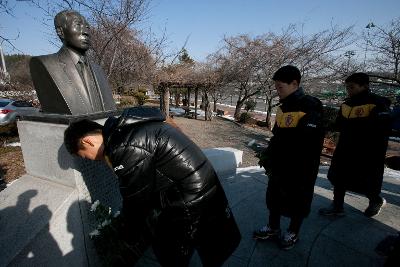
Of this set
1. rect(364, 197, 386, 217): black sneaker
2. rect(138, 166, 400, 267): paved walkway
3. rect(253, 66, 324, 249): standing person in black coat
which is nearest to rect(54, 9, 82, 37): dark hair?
rect(253, 66, 324, 249): standing person in black coat

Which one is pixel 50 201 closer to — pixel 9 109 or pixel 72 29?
pixel 72 29

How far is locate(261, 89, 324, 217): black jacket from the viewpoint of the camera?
2.13 m

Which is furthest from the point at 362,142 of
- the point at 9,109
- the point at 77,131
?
the point at 9,109

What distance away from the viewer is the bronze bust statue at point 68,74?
8.70 feet

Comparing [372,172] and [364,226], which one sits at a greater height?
[372,172]

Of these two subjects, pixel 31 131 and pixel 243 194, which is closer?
pixel 31 131

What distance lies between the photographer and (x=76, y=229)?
7.35 feet

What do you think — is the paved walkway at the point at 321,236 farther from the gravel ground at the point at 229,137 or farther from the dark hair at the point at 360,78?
the gravel ground at the point at 229,137

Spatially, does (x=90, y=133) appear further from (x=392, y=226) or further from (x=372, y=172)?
(x=392, y=226)

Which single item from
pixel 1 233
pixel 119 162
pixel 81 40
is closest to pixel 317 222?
pixel 119 162

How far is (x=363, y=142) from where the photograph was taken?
2.79 metres

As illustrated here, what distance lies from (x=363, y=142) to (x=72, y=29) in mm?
3522

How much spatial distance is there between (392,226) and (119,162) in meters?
3.22

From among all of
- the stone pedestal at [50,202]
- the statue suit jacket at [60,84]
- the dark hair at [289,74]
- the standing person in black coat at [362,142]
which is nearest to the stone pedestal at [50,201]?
the stone pedestal at [50,202]
